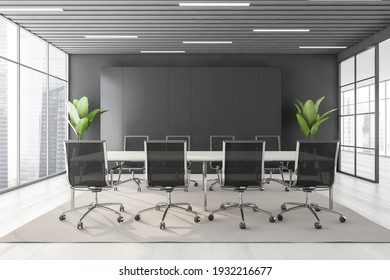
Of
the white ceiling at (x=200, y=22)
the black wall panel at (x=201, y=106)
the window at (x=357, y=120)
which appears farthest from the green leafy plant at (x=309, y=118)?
the black wall panel at (x=201, y=106)

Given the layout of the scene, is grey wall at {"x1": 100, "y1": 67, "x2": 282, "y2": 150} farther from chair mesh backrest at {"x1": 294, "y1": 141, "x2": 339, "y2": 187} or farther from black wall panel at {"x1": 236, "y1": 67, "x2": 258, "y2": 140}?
chair mesh backrest at {"x1": 294, "y1": 141, "x2": 339, "y2": 187}

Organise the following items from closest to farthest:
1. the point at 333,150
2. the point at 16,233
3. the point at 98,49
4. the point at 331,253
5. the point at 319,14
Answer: the point at 331,253, the point at 16,233, the point at 333,150, the point at 319,14, the point at 98,49

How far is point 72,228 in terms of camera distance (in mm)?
3955

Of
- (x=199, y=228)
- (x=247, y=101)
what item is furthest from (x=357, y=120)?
(x=199, y=228)

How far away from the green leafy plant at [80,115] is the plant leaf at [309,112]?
5.03 m

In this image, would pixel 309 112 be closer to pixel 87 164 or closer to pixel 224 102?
pixel 224 102

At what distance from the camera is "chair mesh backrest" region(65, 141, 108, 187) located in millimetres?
4000

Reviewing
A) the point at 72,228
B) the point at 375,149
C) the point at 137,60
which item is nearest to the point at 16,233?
the point at 72,228

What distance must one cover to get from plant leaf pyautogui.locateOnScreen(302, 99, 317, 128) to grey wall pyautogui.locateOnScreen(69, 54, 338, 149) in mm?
726

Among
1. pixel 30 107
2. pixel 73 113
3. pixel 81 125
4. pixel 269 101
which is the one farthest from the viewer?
pixel 269 101

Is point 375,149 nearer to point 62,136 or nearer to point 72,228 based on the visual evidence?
point 72,228

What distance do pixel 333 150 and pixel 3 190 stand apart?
18.0 feet

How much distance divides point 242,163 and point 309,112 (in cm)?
489

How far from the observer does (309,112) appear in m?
8.30
